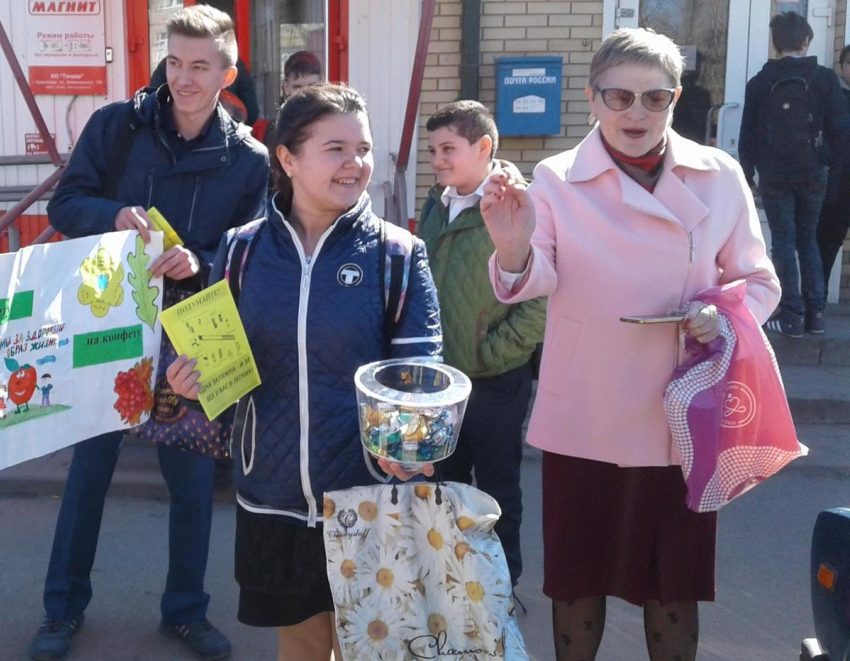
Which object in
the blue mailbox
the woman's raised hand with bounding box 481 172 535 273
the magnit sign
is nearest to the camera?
the woman's raised hand with bounding box 481 172 535 273

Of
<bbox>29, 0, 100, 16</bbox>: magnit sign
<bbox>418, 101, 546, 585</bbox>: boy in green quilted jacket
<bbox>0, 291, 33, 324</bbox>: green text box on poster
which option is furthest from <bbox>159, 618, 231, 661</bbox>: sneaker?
<bbox>29, 0, 100, 16</bbox>: magnit sign

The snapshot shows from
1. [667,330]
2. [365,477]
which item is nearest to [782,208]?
[667,330]

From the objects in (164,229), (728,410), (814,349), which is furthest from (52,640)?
(814,349)

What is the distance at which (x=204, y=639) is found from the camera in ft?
11.1

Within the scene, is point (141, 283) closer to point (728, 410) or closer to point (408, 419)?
point (408, 419)

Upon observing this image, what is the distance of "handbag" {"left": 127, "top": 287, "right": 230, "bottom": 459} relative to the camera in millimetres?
2826

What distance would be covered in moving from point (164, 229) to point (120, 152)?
44cm

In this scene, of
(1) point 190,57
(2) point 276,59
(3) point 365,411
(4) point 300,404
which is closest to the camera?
(3) point 365,411

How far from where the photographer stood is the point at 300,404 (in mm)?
2332

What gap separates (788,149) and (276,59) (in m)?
3.46

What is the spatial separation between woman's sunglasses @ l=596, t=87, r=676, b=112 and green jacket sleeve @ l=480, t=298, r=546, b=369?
107 cm

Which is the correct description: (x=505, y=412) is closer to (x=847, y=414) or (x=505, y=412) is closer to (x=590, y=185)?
(x=590, y=185)

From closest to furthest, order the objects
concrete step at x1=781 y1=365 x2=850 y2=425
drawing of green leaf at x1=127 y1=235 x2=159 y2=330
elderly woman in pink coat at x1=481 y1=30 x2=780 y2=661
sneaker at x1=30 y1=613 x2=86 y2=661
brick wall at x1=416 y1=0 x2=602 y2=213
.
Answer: elderly woman in pink coat at x1=481 y1=30 x2=780 y2=661 → drawing of green leaf at x1=127 y1=235 x2=159 y2=330 → sneaker at x1=30 y1=613 x2=86 y2=661 → concrete step at x1=781 y1=365 x2=850 y2=425 → brick wall at x1=416 y1=0 x2=602 y2=213

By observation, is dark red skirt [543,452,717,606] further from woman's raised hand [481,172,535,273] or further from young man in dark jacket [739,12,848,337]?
young man in dark jacket [739,12,848,337]
